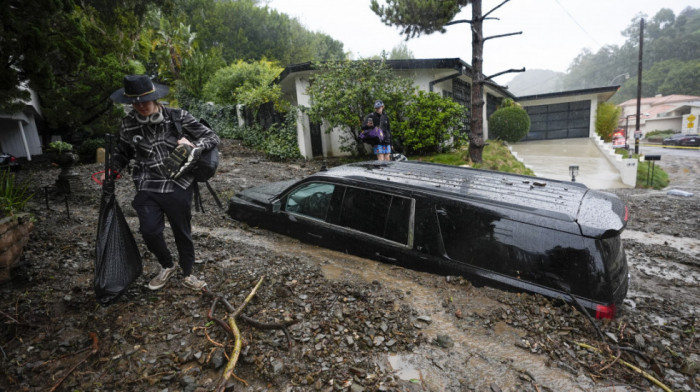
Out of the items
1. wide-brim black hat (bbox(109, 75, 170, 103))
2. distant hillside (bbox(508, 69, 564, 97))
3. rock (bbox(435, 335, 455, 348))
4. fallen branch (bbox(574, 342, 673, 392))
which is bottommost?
fallen branch (bbox(574, 342, 673, 392))

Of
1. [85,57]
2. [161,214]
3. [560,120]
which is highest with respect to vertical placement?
[85,57]

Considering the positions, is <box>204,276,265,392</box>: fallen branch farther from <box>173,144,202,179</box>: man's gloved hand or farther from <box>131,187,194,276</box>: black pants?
<box>173,144,202,179</box>: man's gloved hand

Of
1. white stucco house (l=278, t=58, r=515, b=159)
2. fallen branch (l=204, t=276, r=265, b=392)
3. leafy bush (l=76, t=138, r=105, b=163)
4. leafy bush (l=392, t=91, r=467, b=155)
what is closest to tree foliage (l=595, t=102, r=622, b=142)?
white stucco house (l=278, t=58, r=515, b=159)

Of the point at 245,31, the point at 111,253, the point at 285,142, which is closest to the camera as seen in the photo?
the point at 111,253

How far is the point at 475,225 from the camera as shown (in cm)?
285

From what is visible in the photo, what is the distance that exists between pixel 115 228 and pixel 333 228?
6.85 ft

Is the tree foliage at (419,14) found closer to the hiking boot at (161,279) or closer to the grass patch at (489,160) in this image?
the grass patch at (489,160)

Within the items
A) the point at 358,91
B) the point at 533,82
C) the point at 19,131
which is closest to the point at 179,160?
the point at 358,91

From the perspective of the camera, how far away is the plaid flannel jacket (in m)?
2.83

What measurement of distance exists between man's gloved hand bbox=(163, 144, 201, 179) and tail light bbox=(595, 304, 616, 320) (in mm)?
3453

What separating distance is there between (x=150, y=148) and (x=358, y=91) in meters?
8.73

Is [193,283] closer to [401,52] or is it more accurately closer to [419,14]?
[419,14]

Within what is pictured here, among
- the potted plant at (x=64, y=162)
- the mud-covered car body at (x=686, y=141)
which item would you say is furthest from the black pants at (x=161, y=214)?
the mud-covered car body at (x=686, y=141)

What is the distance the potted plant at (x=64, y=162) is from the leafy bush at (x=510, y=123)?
19.7m
